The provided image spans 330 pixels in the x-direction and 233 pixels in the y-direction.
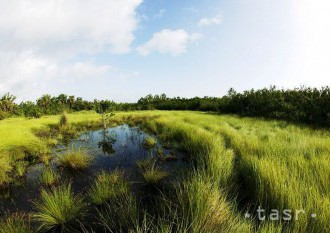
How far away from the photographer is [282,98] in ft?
65.8

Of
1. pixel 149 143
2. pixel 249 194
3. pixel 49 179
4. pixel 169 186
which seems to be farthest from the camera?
pixel 149 143

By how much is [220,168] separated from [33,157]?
353 inches

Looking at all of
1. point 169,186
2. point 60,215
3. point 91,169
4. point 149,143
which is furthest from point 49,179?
point 149,143

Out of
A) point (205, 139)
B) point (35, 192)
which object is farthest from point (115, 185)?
point (205, 139)

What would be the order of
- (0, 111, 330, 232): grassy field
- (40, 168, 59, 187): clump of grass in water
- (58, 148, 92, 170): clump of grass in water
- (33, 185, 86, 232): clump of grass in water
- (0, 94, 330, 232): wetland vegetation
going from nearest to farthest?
(0, 111, 330, 232): grassy field < (0, 94, 330, 232): wetland vegetation < (33, 185, 86, 232): clump of grass in water < (40, 168, 59, 187): clump of grass in water < (58, 148, 92, 170): clump of grass in water

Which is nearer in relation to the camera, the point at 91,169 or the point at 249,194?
the point at 249,194

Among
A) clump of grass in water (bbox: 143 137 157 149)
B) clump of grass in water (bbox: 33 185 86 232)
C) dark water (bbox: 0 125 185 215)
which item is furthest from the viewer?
clump of grass in water (bbox: 143 137 157 149)

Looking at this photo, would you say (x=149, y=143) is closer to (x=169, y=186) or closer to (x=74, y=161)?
(x=74, y=161)

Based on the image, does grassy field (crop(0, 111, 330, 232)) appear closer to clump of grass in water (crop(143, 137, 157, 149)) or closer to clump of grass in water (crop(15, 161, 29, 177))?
clump of grass in water (crop(15, 161, 29, 177))

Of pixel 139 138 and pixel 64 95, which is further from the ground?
pixel 64 95

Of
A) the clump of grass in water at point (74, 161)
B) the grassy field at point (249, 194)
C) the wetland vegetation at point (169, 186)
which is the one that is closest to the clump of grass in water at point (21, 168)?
the wetland vegetation at point (169, 186)

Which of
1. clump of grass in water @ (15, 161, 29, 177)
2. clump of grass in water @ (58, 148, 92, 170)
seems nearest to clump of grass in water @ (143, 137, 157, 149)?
clump of grass in water @ (58, 148, 92, 170)

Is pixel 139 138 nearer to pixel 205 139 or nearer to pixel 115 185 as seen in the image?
pixel 205 139

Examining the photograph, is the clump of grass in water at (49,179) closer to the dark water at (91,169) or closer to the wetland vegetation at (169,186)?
the wetland vegetation at (169,186)
